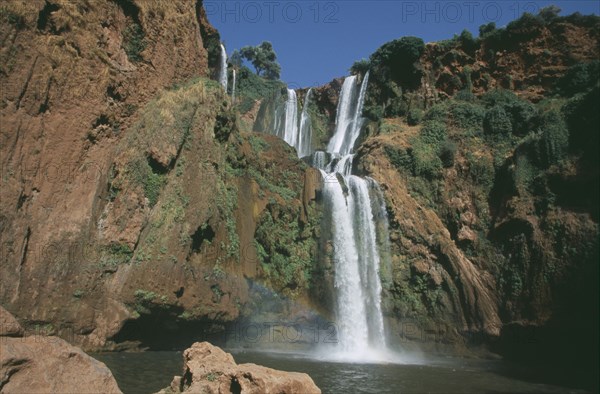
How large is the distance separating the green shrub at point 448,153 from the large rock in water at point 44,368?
23585mm

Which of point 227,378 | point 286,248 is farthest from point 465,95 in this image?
point 227,378

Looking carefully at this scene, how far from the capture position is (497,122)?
91.0 feet

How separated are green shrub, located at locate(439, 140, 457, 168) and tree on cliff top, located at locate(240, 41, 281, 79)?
43.0 meters

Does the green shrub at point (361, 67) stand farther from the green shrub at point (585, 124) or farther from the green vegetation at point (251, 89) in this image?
the green shrub at point (585, 124)

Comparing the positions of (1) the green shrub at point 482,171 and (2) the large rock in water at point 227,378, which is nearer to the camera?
(2) the large rock in water at point 227,378

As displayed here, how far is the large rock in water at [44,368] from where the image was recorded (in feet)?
21.4

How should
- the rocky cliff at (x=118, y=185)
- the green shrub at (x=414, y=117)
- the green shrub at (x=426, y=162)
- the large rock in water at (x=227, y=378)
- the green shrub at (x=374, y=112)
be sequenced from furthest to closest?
1. the green shrub at (x=374, y=112)
2. the green shrub at (x=414, y=117)
3. the green shrub at (x=426, y=162)
4. the rocky cliff at (x=118, y=185)
5. the large rock in water at (x=227, y=378)

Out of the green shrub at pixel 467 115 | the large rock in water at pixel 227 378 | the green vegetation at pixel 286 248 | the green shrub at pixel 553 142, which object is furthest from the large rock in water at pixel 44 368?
the green shrub at pixel 467 115

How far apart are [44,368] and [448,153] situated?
970 inches

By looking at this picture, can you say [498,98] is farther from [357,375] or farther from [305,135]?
[357,375]

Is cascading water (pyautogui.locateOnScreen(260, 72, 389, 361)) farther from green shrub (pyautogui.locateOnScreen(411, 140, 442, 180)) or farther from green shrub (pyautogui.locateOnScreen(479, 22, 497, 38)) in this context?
green shrub (pyautogui.locateOnScreen(479, 22, 497, 38))

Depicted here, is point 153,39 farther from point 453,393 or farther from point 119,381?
point 453,393

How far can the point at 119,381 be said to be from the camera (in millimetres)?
11141

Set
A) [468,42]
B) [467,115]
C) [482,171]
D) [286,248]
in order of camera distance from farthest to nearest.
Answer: [468,42], [467,115], [482,171], [286,248]
